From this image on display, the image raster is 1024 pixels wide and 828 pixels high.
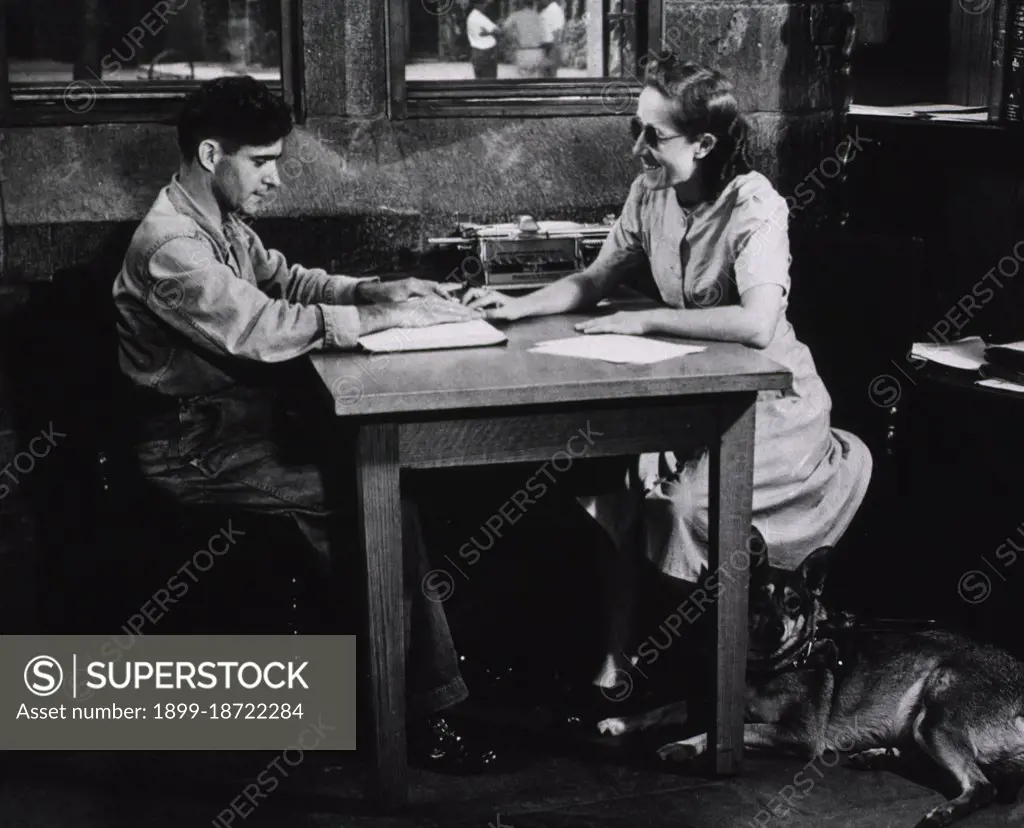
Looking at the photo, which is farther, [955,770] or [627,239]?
[627,239]

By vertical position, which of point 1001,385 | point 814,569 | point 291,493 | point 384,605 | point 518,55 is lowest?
point 814,569

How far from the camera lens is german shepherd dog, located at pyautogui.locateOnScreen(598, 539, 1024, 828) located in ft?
10.7

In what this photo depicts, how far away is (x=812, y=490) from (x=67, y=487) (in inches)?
96.2

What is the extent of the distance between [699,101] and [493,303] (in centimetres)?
83

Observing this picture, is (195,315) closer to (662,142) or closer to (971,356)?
(662,142)

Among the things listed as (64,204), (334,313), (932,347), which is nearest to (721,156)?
(932,347)

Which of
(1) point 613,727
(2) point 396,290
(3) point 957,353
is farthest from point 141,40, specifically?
(3) point 957,353

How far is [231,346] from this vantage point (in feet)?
10.9

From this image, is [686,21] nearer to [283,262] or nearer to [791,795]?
[283,262]

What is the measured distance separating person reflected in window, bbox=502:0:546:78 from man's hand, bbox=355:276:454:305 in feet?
3.86

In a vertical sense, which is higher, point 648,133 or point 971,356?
point 648,133

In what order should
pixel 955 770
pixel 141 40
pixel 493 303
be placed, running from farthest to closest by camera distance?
pixel 141 40
pixel 493 303
pixel 955 770

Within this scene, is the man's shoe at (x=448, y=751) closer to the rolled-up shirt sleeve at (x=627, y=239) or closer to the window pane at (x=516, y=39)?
the rolled-up shirt sleeve at (x=627, y=239)

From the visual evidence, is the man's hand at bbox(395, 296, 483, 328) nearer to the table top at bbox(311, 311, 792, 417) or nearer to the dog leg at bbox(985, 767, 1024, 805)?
the table top at bbox(311, 311, 792, 417)
